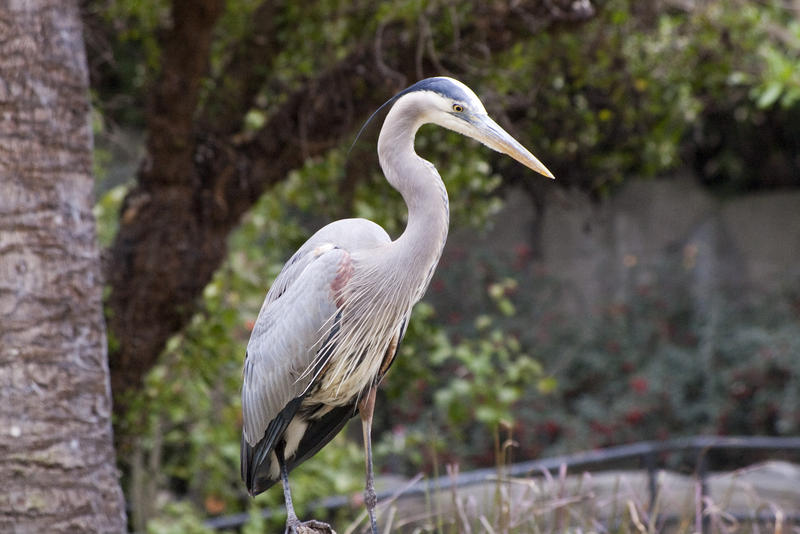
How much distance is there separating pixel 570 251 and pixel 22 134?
7.21 meters

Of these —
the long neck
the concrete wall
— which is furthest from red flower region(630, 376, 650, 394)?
the long neck

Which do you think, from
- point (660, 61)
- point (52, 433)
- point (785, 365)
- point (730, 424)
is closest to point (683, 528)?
point (52, 433)

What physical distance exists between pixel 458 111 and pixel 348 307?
0.54 m

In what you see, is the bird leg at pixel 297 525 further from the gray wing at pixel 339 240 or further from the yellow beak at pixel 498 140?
the yellow beak at pixel 498 140

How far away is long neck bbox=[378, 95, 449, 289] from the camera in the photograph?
216 centimetres

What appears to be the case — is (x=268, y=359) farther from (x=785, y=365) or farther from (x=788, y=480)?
(x=785, y=365)

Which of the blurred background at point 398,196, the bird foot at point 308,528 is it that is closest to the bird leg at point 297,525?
the bird foot at point 308,528

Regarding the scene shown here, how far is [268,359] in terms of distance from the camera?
8.30 feet

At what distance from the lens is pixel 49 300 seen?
2.89m

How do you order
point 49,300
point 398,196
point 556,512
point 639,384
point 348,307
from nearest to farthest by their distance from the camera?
1. point 348,307
2. point 49,300
3. point 556,512
4. point 398,196
5. point 639,384

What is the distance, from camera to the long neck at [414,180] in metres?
2.16

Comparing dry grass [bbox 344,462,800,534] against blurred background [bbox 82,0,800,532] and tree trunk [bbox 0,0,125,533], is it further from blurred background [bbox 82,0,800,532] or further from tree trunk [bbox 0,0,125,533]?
tree trunk [bbox 0,0,125,533]

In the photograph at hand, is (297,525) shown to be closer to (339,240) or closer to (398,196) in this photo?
(339,240)

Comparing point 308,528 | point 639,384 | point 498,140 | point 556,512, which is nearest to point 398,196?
point 556,512
